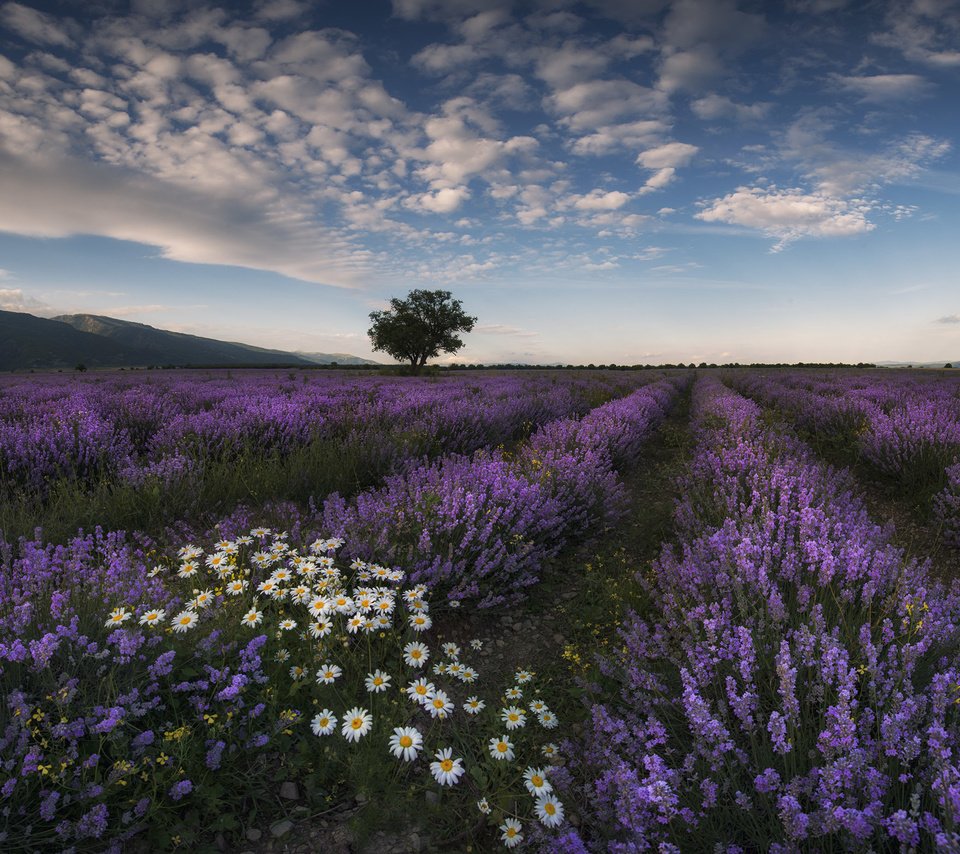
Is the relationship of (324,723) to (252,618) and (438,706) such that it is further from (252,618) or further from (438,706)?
(252,618)

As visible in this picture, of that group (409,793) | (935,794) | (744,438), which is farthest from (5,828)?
(744,438)

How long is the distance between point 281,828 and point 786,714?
1.67 m

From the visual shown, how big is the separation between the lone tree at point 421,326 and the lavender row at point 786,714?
144 ft

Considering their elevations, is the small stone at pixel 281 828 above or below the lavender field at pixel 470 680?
below

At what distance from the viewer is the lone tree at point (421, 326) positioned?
45.3m

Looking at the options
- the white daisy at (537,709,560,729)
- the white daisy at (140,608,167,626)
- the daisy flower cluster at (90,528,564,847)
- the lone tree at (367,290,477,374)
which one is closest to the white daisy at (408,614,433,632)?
the daisy flower cluster at (90,528,564,847)

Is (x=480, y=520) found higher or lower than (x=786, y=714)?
higher

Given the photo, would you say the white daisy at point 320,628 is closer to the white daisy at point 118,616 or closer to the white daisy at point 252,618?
the white daisy at point 252,618

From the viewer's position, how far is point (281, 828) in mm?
1631

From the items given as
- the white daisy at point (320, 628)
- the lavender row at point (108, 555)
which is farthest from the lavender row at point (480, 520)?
the white daisy at point (320, 628)

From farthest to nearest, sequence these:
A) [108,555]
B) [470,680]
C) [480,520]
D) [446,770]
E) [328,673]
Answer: [480,520] → [108,555] → [470,680] → [328,673] → [446,770]

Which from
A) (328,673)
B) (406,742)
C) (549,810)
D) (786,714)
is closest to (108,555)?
(328,673)

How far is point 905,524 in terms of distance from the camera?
4887 mm

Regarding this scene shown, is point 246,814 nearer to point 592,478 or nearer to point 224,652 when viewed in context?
point 224,652
